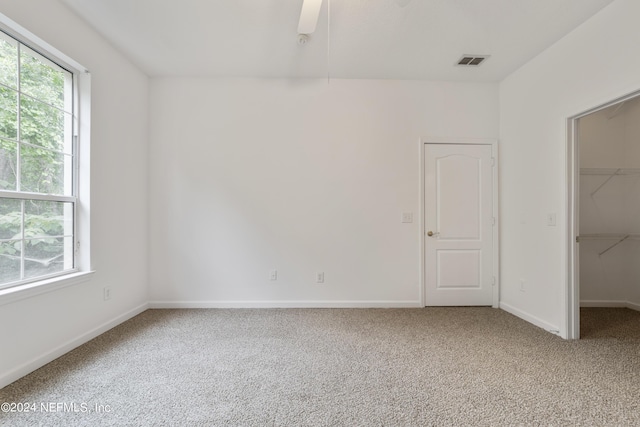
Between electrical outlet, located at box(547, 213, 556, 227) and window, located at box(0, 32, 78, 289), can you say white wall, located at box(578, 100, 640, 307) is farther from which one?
window, located at box(0, 32, 78, 289)

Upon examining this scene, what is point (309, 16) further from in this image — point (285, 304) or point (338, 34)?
point (285, 304)

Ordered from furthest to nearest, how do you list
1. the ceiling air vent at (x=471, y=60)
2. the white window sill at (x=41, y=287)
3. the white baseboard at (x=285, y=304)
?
1. the white baseboard at (x=285, y=304)
2. the ceiling air vent at (x=471, y=60)
3. the white window sill at (x=41, y=287)

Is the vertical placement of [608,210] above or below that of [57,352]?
above

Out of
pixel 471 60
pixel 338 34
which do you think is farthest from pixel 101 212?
pixel 471 60

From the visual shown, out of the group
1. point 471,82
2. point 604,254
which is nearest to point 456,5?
point 471,82

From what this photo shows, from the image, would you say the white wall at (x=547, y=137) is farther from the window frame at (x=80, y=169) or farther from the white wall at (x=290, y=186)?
the window frame at (x=80, y=169)

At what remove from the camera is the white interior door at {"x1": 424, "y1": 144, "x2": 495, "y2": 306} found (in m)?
3.38

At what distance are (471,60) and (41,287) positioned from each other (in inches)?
173

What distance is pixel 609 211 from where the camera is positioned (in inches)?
136

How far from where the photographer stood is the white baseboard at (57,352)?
1.83m

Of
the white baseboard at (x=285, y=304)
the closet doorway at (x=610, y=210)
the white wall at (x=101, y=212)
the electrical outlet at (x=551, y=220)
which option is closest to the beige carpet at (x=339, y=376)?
the white wall at (x=101, y=212)

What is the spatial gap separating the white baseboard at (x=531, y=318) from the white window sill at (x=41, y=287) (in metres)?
4.38

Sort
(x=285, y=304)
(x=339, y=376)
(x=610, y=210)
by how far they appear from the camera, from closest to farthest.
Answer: (x=339, y=376) < (x=285, y=304) < (x=610, y=210)

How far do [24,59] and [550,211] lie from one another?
4.72m
